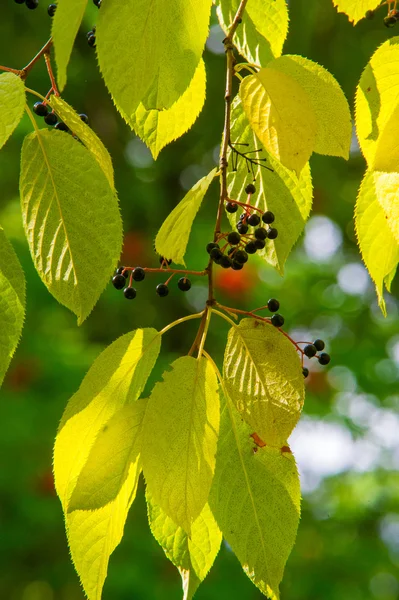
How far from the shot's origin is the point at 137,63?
0.59 metres

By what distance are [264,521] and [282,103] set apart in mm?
335

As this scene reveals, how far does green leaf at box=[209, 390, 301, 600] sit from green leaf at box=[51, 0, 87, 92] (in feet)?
1.00

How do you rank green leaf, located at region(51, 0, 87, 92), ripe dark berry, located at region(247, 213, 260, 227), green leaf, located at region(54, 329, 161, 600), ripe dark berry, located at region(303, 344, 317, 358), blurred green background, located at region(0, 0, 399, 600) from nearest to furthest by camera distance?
green leaf, located at region(51, 0, 87, 92), green leaf, located at region(54, 329, 161, 600), ripe dark berry, located at region(247, 213, 260, 227), ripe dark berry, located at region(303, 344, 317, 358), blurred green background, located at region(0, 0, 399, 600)

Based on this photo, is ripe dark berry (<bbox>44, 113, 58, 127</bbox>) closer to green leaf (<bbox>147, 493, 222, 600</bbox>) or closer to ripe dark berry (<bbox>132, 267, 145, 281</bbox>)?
ripe dark berry (<bbox>132, 267, 145, 281</bbox>)

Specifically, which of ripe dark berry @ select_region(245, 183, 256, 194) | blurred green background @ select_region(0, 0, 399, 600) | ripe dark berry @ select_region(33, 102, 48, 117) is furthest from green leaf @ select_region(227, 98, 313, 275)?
blurred green background @ select_region(0, 0, 399, 600)

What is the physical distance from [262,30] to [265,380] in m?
0.40

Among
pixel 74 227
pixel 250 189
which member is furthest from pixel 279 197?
pixel 74 227

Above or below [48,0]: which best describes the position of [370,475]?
below

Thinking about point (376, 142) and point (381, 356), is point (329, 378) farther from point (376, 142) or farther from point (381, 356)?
point (376, 142)

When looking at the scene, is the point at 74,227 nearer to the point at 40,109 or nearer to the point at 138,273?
the point at 138,273

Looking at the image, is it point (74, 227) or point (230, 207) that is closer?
point (74, 227)

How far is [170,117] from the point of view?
0.78 meters

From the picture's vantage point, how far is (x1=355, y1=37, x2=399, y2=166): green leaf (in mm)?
642

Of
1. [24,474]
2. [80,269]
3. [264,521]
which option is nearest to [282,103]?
[80,269]
